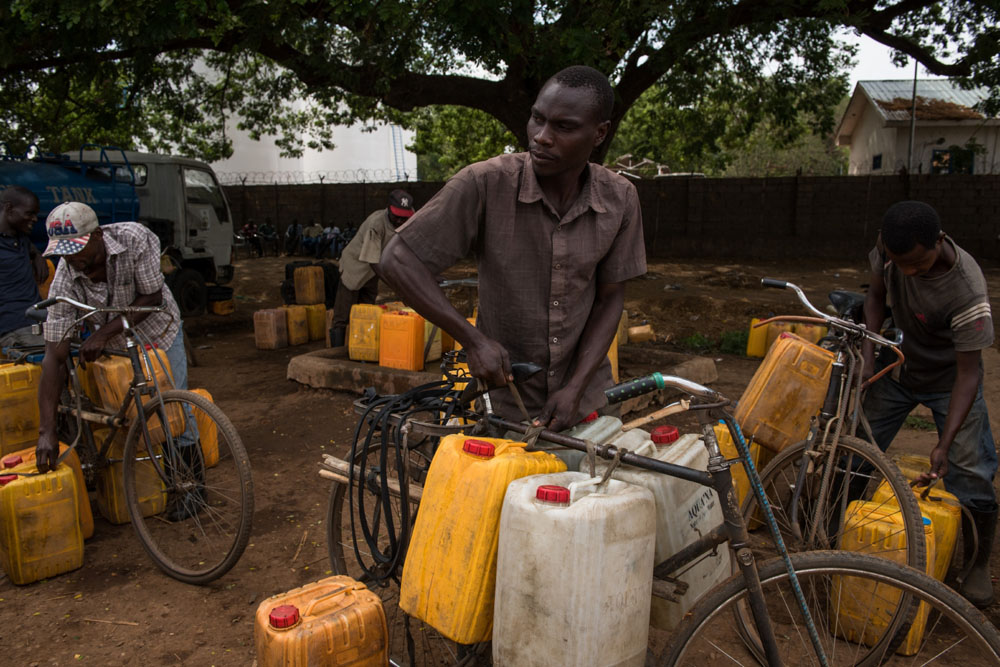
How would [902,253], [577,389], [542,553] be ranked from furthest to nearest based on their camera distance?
[902,253] < [577,389] < [542,553]

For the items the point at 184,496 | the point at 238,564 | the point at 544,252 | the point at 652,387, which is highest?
the point at 544,252

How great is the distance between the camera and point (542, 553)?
6.10 ft

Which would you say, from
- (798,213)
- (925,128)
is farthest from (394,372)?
(925,128)

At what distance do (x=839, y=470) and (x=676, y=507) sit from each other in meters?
1.27

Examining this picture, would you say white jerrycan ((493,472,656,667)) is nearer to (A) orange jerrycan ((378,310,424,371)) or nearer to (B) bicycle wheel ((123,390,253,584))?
(B) bicycle wheel ((123,390,253,584))

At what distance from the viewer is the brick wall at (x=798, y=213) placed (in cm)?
1465

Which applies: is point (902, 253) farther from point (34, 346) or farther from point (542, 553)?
point (34, 346)

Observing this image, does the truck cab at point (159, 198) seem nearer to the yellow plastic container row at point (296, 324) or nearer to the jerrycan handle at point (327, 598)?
the yellow plastic container row at point (296, 324)

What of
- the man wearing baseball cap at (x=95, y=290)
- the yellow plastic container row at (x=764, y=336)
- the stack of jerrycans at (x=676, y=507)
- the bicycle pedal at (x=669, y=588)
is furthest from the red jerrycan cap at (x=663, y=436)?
the yellow plastic container row at (x=764, y=336)

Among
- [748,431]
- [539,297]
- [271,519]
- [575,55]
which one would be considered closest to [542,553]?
[539,297]

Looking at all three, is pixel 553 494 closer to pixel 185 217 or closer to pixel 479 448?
pixel 479 448

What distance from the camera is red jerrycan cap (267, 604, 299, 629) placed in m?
2.16

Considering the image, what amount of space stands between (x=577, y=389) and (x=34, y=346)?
3723 mm

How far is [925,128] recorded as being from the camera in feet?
71.6
